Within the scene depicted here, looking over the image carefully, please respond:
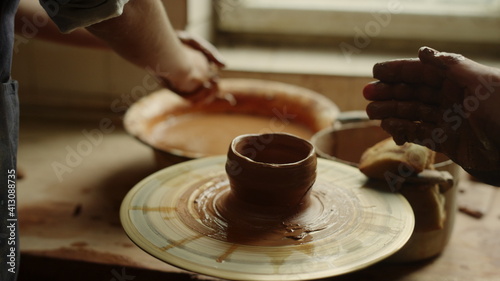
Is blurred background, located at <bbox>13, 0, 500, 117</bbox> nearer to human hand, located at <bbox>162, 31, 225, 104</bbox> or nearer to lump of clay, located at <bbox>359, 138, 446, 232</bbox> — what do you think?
human hand, located at <bbox>162, 31, 225, 104</bbox>

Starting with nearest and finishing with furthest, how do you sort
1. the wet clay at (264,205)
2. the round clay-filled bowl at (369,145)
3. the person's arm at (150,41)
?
1. the wet clay at (264,205)
2. the person's arm at (150,41)
3. the round clay-filled bowl at (369,145)

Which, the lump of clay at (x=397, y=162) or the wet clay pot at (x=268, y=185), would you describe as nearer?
the wet clay pot at (x=268, y=185)

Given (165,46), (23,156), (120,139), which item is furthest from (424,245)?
(23,156)

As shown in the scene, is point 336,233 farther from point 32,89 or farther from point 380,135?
point 32,89

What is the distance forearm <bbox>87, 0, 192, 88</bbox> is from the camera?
1.09 m

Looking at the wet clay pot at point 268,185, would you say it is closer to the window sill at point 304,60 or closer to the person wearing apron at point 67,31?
the person wearing apron at point 67,31

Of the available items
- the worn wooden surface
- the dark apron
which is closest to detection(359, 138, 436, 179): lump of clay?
the worn wooden surface

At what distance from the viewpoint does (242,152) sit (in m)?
1.12

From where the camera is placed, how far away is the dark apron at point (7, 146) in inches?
40.3

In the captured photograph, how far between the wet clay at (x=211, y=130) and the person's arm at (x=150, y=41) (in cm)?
19

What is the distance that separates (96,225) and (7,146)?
0.52 metres

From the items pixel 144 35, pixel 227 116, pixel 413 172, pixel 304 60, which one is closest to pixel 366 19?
pixel 304 60

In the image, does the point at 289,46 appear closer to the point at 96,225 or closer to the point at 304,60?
the point at 304,60

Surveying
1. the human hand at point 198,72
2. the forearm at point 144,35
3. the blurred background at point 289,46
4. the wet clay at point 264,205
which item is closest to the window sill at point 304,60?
the blurred background at point 289,46
